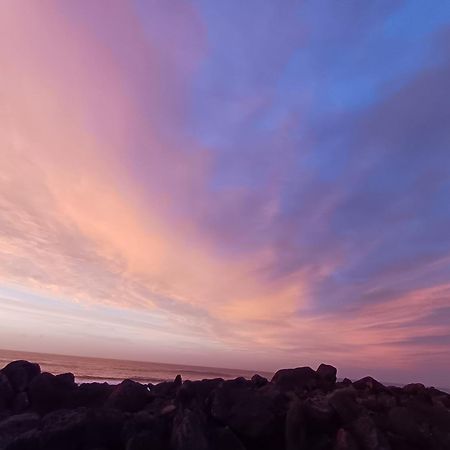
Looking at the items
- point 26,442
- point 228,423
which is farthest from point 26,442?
point 228,423

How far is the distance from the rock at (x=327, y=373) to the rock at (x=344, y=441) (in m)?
7.92

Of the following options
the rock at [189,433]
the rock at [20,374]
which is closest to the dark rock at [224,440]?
the rock at [189,433]

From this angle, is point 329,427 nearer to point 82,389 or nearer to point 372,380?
point 372,380

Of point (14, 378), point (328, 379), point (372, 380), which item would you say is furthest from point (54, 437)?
point (372, 380)

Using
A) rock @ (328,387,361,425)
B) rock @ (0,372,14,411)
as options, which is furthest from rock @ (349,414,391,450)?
rock @ (0,372,14,411)

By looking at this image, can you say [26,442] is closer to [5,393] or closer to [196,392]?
[5,393]

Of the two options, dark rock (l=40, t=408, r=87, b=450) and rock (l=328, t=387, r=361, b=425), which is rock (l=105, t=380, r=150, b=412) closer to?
dark rock (l=40, t=408, r=87, b=450)

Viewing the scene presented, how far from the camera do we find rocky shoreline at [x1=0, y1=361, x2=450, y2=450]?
13.8 m

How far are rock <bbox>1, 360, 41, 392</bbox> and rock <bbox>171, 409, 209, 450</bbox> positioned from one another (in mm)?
8412

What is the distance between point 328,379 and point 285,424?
26.8 ft

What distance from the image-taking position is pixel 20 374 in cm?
1964

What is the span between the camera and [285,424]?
14.7 m

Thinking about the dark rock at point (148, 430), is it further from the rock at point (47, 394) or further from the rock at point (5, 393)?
the rock at point (5, 393)

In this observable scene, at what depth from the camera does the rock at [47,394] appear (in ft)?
60.8
